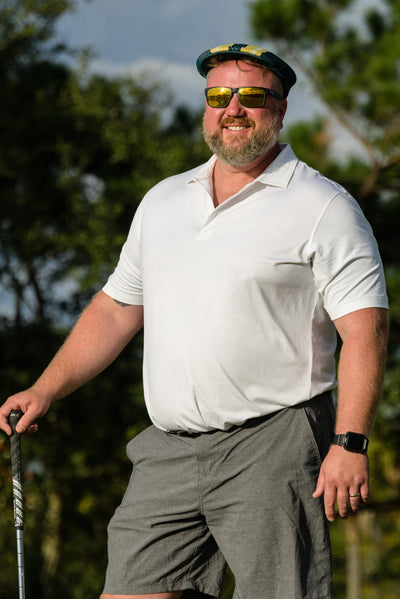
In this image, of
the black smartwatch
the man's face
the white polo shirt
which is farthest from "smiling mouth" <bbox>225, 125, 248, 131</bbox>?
the black smartwatch

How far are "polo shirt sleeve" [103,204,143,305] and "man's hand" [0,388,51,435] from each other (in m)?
0.44

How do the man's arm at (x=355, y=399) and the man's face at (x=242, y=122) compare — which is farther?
the man's face at (x=242, y=122)

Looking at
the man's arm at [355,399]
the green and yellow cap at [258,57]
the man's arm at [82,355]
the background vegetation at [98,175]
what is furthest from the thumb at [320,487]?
the background vegetation at [98,175]

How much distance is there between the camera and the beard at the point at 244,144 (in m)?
2.83

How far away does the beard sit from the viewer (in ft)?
9.28

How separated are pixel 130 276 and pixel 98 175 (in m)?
10.2

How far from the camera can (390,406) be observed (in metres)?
11.9

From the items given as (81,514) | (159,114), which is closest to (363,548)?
(81,514)

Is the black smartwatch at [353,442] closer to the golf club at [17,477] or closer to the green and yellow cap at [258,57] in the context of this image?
the golf club at [17,477]

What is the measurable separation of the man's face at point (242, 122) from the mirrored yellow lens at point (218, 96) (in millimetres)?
14

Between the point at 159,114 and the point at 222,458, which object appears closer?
the point at 222,458

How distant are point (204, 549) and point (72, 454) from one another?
10.2m

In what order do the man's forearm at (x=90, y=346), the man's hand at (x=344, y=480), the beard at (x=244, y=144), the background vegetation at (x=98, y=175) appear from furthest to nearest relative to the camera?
the background vegetation at (x=98, y=175), the man's forearm at (x=90, y=346), the beard at (x=244, y=144), the man's hand at (x=344, y=480)

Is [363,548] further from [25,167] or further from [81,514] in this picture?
[25,167]
